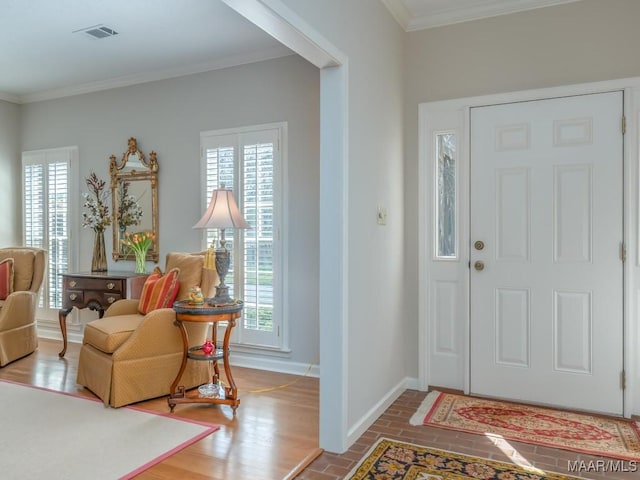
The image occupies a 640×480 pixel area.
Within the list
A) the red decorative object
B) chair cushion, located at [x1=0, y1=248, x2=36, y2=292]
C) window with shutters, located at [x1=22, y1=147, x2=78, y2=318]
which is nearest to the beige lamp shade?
the red decorative object

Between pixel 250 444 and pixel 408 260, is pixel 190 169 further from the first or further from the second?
pixel 250 444

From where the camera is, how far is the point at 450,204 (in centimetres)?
368

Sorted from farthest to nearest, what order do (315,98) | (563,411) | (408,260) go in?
(315,98) → (408,260) → (563,411)

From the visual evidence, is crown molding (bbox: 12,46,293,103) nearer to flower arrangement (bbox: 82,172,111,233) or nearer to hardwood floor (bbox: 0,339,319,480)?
flower arrangement (bbox: 82,172,111,233)

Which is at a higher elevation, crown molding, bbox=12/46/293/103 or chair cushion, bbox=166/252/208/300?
crown molding, bbox=12/46/293/103

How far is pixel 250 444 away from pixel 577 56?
3.26 metres

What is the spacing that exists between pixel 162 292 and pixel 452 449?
229 centimetres

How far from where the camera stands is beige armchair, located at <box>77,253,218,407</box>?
321cm

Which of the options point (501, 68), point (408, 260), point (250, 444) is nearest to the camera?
point (250, 444)

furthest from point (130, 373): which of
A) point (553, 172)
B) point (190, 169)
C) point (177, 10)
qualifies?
point (553, 172)

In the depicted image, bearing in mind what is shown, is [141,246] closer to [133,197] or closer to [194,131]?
[133,197]

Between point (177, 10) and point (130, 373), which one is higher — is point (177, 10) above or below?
above

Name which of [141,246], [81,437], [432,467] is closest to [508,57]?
[432,467]

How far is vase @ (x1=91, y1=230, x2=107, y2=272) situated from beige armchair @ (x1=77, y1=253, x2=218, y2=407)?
1.29 metres
